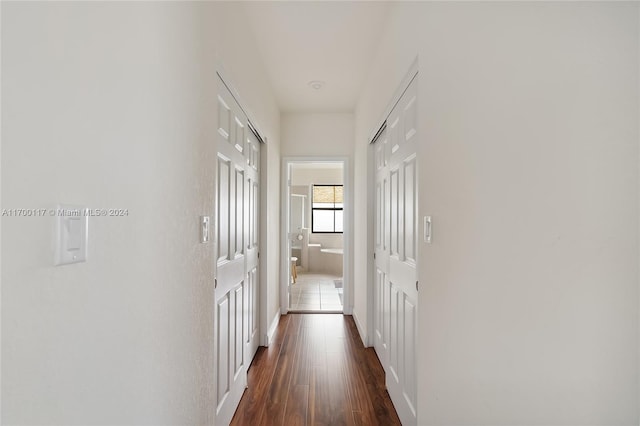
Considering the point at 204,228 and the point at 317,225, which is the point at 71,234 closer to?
the point at 204,228

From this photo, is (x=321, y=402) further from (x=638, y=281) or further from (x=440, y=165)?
(x=638, y=281)

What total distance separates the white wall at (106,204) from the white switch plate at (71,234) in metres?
0.02

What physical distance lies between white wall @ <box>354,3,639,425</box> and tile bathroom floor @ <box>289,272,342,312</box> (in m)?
3.20

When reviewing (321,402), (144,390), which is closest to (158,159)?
(144,390)

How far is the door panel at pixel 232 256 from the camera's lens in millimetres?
1734

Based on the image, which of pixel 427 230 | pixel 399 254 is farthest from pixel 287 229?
pixel 427 230

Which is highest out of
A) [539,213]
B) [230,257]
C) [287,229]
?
[539,213]

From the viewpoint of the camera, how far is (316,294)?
5.12 meters

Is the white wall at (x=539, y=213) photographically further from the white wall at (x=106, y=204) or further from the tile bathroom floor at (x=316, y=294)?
the tile bathroom floor at (x=316, y=294)

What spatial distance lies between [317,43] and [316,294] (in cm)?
371

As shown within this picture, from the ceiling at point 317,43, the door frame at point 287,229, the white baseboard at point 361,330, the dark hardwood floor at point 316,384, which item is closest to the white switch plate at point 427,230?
the dark hardwood floor at point 316,384

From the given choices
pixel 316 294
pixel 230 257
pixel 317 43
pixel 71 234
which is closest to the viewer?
pixel 71 234

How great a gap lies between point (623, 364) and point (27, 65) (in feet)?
4.88

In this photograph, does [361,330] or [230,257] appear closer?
[230,257]
